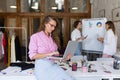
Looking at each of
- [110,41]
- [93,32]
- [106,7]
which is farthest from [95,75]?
[106,7]

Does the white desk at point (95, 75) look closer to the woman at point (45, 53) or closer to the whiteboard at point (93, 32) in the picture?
the woman at point (45, 53)

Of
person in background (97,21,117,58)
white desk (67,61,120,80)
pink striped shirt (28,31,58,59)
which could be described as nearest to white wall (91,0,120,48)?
person in background (97,21,117,58)

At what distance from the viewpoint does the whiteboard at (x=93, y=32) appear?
5.32 m

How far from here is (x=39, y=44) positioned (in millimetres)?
2371

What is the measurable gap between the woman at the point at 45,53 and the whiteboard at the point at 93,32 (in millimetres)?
3051

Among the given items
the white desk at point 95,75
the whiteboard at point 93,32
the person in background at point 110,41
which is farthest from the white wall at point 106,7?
the white desk at point 95,75

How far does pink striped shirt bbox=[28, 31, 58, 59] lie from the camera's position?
7.73 feet

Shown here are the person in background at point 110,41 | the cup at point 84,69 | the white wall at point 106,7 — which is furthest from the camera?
the white wall at point 106,7

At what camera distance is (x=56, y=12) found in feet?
23.4

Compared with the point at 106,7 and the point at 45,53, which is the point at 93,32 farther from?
the point at 45,53

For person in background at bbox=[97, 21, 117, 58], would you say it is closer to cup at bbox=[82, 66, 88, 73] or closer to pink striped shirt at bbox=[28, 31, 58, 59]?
cup at bbox=[82, 66, 88, 73]

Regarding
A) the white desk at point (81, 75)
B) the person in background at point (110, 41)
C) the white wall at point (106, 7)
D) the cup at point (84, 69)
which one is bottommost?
the white desk at point (81, 75)

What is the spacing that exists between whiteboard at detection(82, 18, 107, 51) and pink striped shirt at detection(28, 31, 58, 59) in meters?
3.04

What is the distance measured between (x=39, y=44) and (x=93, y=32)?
3.28m
